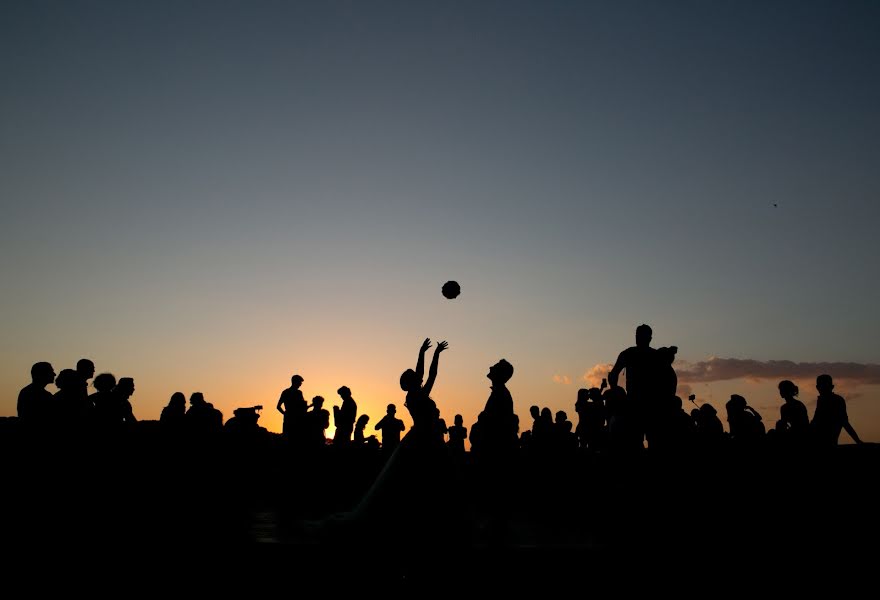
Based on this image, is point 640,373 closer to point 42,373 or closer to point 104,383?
point 42,373

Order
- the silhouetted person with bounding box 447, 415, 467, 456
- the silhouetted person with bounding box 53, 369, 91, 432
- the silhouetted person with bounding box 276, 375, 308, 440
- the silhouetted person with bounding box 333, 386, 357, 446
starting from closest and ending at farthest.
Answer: the silhouetted person with bounding box 53, 369, 91, 432 < the silhouetted person with bounding box 276, 375, 308, 440 < the silhouetted person with bounding box 333, 386, 357, 446 < the silhouetted person with bounding box 447, 415, 467, 456

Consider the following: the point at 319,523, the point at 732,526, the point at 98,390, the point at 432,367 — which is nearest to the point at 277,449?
the point at 98,390

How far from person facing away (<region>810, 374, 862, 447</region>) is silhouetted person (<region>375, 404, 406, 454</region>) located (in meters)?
9.85

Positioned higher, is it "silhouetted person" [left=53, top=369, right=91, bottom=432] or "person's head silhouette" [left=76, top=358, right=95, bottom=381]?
"person's head silhouette" [left=76, top=358, right=95, bottom=381]

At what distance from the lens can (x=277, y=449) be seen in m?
15.4

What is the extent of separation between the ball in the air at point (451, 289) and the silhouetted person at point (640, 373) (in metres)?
3.83

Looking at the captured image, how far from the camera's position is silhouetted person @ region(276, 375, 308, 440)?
1392 cm

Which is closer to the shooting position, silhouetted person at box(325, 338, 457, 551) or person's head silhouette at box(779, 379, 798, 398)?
silhouetted person at box(325, 338, 457, 551)

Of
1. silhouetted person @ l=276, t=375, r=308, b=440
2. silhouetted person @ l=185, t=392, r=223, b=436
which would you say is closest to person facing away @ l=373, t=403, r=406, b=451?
silhouetted person @ l=276, t=375, r=308, b=440

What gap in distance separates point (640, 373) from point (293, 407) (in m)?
8.85

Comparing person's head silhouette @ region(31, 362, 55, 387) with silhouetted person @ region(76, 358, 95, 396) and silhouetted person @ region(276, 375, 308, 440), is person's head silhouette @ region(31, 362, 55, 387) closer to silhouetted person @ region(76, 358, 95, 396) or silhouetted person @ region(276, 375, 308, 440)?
silhouetted person @ region(76, 358, 95, 396)

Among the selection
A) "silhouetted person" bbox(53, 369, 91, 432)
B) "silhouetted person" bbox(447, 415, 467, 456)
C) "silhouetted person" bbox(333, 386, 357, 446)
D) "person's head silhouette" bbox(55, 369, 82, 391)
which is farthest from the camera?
"silhouetted person" bbox(447, 415, 467, 456)

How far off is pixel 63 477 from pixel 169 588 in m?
4.34

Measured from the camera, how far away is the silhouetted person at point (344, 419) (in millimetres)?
15461
